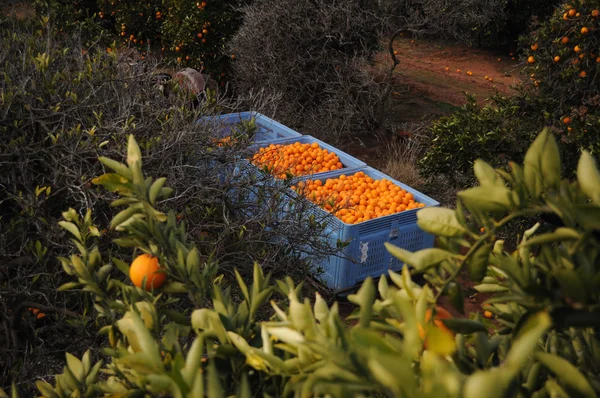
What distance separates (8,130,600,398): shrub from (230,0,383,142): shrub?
6.05 metres

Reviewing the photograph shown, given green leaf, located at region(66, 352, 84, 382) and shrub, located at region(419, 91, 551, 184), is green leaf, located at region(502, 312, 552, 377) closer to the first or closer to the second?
green leaf, located at region(66, 352, 84, 382)

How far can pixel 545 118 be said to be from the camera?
480 cm

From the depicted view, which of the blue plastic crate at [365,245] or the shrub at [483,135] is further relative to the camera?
the shrub at [483,135]

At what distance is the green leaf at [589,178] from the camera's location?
2.51 feet

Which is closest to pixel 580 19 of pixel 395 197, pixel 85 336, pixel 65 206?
pixel 395 197

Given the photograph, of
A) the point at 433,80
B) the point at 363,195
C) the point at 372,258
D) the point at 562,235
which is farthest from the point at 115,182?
the point at 433,80

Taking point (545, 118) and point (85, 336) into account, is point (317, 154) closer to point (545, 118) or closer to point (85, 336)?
point (545, 118)

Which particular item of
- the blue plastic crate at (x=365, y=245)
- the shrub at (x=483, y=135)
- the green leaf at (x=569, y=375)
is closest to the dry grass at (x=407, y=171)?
the shrub at (x=483, y=135)

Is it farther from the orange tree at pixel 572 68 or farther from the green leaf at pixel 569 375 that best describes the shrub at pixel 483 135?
the green leaf at pixel 569 375

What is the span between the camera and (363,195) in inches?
188

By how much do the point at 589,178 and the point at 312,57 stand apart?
6586mm

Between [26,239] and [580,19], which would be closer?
[26,239]

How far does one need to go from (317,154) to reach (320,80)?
2036mm

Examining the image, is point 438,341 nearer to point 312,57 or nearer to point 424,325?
point 424,325
